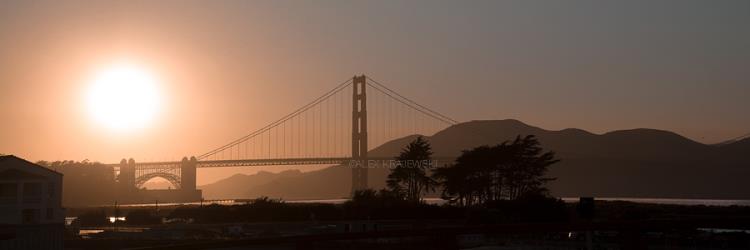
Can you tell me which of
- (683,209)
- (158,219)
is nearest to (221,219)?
(158,219)

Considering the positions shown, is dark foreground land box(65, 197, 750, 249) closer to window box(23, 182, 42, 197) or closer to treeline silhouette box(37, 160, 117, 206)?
window box(23, 182, 42, 197)

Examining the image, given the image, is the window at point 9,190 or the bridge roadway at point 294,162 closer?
the window at point 9,190

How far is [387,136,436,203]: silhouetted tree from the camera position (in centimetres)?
9262

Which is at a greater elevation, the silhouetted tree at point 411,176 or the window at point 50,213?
the silhouetted tree at point 411,176

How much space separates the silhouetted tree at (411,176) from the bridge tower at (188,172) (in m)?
86.2

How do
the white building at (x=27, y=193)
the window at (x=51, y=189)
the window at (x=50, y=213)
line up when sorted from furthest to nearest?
the window at (x=51, y=189), the window at (x=50, y=213), the white building at (x=27, y=193)

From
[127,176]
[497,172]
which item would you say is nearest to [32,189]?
[497,172]

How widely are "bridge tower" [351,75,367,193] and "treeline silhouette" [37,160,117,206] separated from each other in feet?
→ 220

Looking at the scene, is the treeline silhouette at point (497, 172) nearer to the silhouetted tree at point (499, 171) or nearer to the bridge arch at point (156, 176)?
the silhouetted tree at point (499, 171)

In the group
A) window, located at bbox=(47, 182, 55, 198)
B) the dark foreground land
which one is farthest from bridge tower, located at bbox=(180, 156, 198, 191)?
window, located at bbox=(47, 182, 55, 198)

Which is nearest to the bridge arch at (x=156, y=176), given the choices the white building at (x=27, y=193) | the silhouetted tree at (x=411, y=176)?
the silhouetted tree at (x=411, y=176)

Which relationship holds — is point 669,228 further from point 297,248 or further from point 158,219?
point 158,219

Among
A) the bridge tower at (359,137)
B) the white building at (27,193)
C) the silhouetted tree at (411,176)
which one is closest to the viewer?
the white building at (27,193)

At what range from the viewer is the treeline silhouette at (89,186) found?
18700cm
